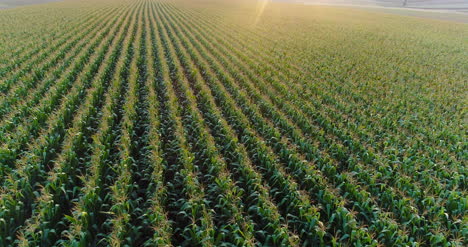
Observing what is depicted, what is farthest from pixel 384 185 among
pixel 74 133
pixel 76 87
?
pixel 76 87

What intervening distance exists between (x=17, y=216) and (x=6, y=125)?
138 inches

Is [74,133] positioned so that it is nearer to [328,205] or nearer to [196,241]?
[196,241]

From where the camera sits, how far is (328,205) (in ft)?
14.1

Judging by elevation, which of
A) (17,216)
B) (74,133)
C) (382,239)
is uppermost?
(74,133)

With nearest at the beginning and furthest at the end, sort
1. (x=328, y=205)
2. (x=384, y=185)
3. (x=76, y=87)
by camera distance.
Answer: (x=328, y=205) < (x=384, y=185) < (x=76, y=87)

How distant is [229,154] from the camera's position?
20.1ft

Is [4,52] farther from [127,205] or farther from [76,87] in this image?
[127,205]

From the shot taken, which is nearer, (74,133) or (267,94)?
(74,133)

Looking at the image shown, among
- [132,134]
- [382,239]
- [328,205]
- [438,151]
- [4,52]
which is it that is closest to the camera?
[382,239]

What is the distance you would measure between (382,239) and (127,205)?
12.6 feet

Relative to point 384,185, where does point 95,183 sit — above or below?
above

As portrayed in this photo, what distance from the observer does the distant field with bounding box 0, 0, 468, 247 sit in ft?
13.1

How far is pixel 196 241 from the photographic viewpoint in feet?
12.7

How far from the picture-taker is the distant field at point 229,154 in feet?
13.1
